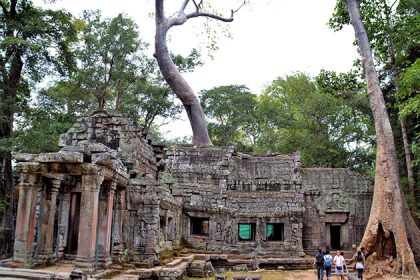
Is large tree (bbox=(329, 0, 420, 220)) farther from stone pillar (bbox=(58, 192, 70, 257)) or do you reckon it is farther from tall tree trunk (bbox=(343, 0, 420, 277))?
stone pillar (bbox=(58, 192, 70, 257))

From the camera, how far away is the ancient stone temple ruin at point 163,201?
9.03 metres

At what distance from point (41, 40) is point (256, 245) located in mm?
12941

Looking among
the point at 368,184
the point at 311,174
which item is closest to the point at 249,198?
the point at 311,174

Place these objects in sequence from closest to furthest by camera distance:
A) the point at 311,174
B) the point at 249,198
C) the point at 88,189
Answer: the point at 88,189
the point at 249,198
the point at 311,174

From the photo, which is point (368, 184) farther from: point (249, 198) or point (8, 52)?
point (8, 52)

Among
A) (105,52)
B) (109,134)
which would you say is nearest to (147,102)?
(105,52)

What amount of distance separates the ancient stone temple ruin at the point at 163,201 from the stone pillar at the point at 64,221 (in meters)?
0.03

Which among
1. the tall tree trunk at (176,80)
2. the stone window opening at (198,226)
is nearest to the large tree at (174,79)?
the tall tree trunk at (176,80)

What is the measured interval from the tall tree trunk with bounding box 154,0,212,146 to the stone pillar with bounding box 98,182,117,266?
1176cm

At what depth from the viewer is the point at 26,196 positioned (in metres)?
9.18

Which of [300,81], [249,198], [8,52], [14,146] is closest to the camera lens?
[14,146]

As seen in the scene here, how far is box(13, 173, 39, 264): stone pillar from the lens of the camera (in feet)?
29.5

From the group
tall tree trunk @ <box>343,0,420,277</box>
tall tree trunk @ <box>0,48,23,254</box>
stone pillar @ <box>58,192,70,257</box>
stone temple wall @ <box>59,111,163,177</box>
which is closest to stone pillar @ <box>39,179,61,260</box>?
stone pillar @ <box>58,192,70,257</box>

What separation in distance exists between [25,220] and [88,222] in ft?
5.80
